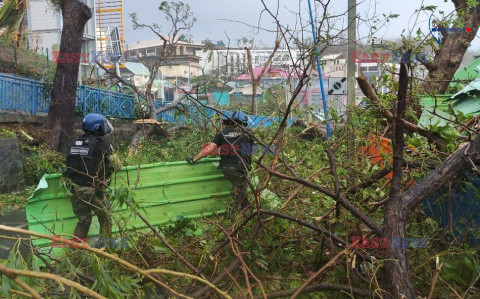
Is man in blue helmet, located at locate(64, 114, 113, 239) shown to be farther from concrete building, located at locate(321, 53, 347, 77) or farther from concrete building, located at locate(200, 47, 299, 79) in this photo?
concrete building, located at locate(200, 47, 299, 79)

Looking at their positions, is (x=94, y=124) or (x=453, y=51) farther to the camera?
(x=453, y=51)

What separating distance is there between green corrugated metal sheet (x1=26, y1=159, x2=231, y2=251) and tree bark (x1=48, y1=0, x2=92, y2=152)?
22.0ft

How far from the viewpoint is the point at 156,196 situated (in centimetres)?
501

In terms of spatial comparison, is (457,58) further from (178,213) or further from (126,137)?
(126,137)

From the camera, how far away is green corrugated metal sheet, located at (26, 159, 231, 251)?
14.6ft

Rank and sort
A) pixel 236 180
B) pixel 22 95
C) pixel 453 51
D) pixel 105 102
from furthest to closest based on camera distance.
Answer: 1. pixel 105 102
2. pixel 22 95
3. pixel 453 51
4. pixel 236 180

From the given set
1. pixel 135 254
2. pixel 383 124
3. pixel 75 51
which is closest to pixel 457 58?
pixel 383 124

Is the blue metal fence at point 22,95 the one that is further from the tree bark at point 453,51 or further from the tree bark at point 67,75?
the tree bark at point 453,51

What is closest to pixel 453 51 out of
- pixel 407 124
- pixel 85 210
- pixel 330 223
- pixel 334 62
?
pixel 334 62

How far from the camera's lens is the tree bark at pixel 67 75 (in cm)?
1102

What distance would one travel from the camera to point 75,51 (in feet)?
36.7

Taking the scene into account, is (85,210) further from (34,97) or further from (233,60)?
(233,60)

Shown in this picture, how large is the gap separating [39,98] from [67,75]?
3.95 ft

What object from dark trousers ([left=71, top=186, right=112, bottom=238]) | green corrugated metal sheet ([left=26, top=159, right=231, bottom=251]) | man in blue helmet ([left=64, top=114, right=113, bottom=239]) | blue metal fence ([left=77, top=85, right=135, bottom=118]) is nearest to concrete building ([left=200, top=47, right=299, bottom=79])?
blue metal fence ([left=77, top=85, right=135, bottom=118])
